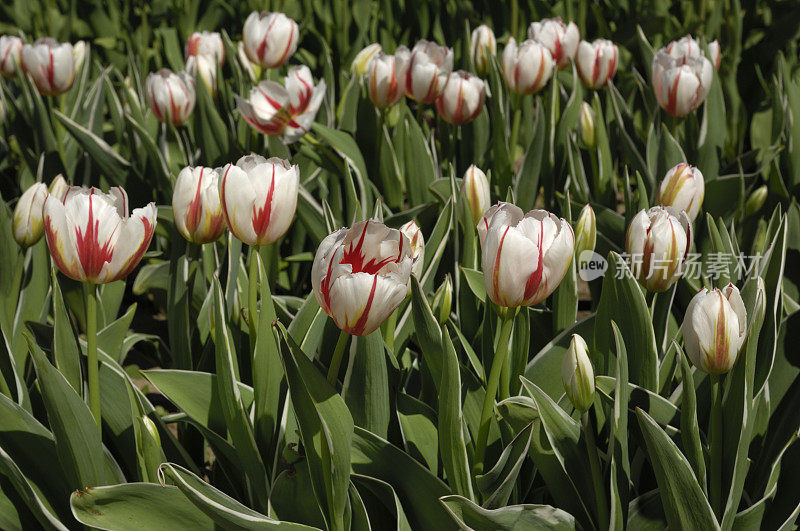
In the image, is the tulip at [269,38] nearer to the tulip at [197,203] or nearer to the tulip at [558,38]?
the tulip at [558,38]

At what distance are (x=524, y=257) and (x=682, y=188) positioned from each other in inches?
19.6

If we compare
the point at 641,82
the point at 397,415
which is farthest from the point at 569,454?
the point at 641,82

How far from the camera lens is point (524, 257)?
86 cm

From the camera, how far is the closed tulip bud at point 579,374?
36.2 inches

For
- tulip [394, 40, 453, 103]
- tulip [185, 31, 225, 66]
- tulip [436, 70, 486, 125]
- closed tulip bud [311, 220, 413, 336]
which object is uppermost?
tulip [185, 31, 225, 66]

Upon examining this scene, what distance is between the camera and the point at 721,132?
6.72 ft

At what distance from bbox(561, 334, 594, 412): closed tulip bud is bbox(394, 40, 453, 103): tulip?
0.96 metres

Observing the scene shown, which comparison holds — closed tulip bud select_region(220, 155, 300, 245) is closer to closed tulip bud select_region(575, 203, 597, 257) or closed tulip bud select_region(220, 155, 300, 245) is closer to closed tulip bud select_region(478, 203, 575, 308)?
closed tulip bud select_region(478, 203, 575, 308)

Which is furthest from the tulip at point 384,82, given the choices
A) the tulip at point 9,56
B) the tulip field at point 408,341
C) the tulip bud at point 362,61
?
the tulip at point 9,56

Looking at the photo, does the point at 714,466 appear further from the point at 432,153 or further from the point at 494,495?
the point at 432,153

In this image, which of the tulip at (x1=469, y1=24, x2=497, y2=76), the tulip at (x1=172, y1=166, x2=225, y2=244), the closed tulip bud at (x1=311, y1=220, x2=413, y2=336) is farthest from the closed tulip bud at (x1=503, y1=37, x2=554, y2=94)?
the closed tulip bud at (x1=311, y1=220, x2=413, y2=336)

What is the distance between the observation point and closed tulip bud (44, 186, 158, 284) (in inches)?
36.9

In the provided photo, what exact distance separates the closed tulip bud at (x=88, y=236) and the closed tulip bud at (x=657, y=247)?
608mm

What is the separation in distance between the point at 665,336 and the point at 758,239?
0.75m
